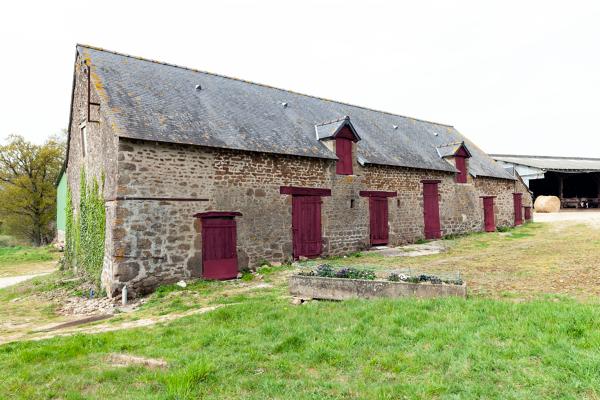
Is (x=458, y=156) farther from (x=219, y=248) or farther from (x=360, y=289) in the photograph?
(x=360, y=289)

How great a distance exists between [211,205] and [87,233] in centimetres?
529

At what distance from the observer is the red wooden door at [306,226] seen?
14.2 m

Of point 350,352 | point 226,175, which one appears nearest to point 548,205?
point 226,175

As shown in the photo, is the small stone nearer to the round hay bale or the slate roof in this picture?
the slate roof

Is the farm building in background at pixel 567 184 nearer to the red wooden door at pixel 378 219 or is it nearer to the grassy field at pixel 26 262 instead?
the red wooden door at pixel 378 219

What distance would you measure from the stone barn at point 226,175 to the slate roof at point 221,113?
0.20 feet

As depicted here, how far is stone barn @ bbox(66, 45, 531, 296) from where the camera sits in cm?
1101

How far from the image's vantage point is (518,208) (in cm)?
2561

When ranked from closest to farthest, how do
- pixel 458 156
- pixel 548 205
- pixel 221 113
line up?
pixel 221 113
pixel 458 156
pixel 548 205

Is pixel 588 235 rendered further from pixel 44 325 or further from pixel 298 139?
pixel 44 325

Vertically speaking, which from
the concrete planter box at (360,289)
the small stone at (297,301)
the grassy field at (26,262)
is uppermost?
the concrete planter box at (360,289)

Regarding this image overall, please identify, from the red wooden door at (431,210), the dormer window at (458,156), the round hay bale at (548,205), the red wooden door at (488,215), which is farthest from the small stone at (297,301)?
the round hay bale at (548,205)

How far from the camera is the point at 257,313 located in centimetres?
738

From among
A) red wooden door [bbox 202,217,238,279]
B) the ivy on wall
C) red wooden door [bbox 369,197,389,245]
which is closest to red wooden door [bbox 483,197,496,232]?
red wooden door [bbox 369,197,389,245]
